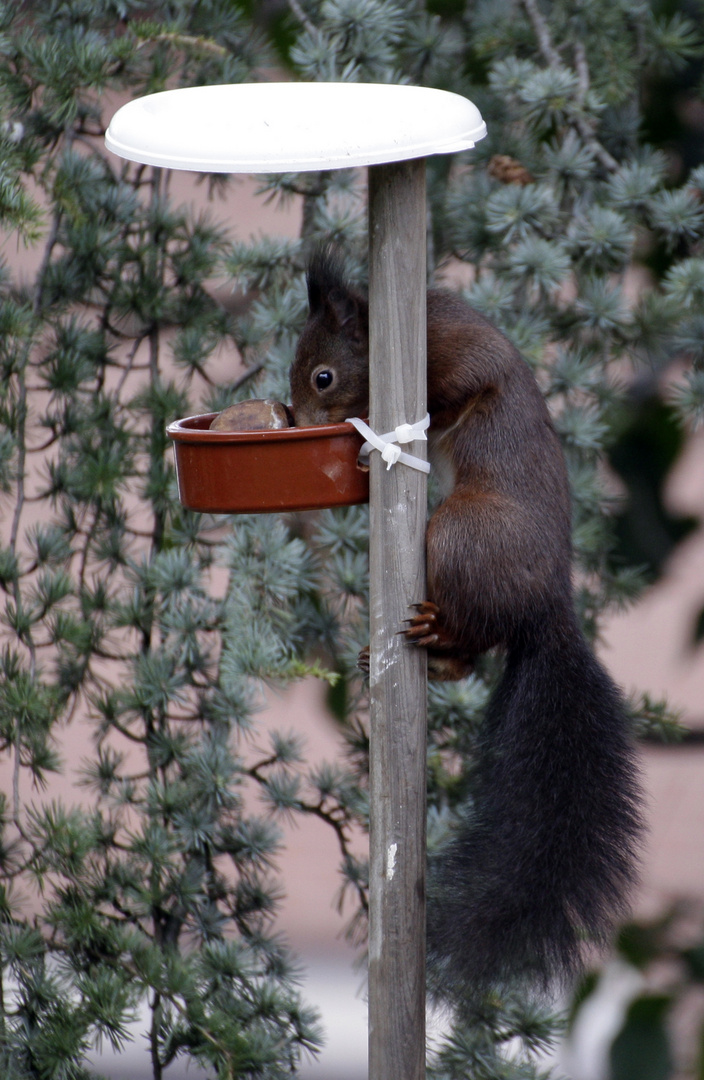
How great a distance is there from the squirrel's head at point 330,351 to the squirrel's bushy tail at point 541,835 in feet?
0.92

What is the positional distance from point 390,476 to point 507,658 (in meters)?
0.22

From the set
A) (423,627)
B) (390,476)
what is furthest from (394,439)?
(423,627)

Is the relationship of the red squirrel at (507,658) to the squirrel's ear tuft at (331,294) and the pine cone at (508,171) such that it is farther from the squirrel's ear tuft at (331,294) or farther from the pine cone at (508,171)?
the pine cone at (508,171)

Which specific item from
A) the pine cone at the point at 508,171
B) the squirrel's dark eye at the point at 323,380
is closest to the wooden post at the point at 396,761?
the squirrel's dark eye at the point at 323,380

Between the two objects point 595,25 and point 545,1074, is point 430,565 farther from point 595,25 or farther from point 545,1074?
point 595,25

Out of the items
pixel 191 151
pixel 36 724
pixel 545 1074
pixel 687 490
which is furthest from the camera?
pixel 687 490

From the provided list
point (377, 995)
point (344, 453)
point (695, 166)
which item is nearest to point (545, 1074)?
point (377, 995)

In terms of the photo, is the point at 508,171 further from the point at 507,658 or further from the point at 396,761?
the point at 396,761

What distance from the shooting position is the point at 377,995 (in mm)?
944

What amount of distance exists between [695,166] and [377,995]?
1207 mm

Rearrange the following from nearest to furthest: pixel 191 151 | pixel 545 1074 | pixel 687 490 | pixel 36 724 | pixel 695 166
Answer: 1. pixel 191 151
2. pixel 36 724
3. pixel 545 1074
4. pixel 695 166
5. pixel 687 490

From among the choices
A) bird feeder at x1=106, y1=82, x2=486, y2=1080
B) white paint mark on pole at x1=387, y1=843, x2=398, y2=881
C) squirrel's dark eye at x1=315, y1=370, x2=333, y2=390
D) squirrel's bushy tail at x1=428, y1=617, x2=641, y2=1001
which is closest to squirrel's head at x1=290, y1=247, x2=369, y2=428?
squirrel's dark eye at x1=315, y1=370, x2=333, y2=390

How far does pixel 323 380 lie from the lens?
1.08 m

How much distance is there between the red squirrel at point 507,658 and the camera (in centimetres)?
94
